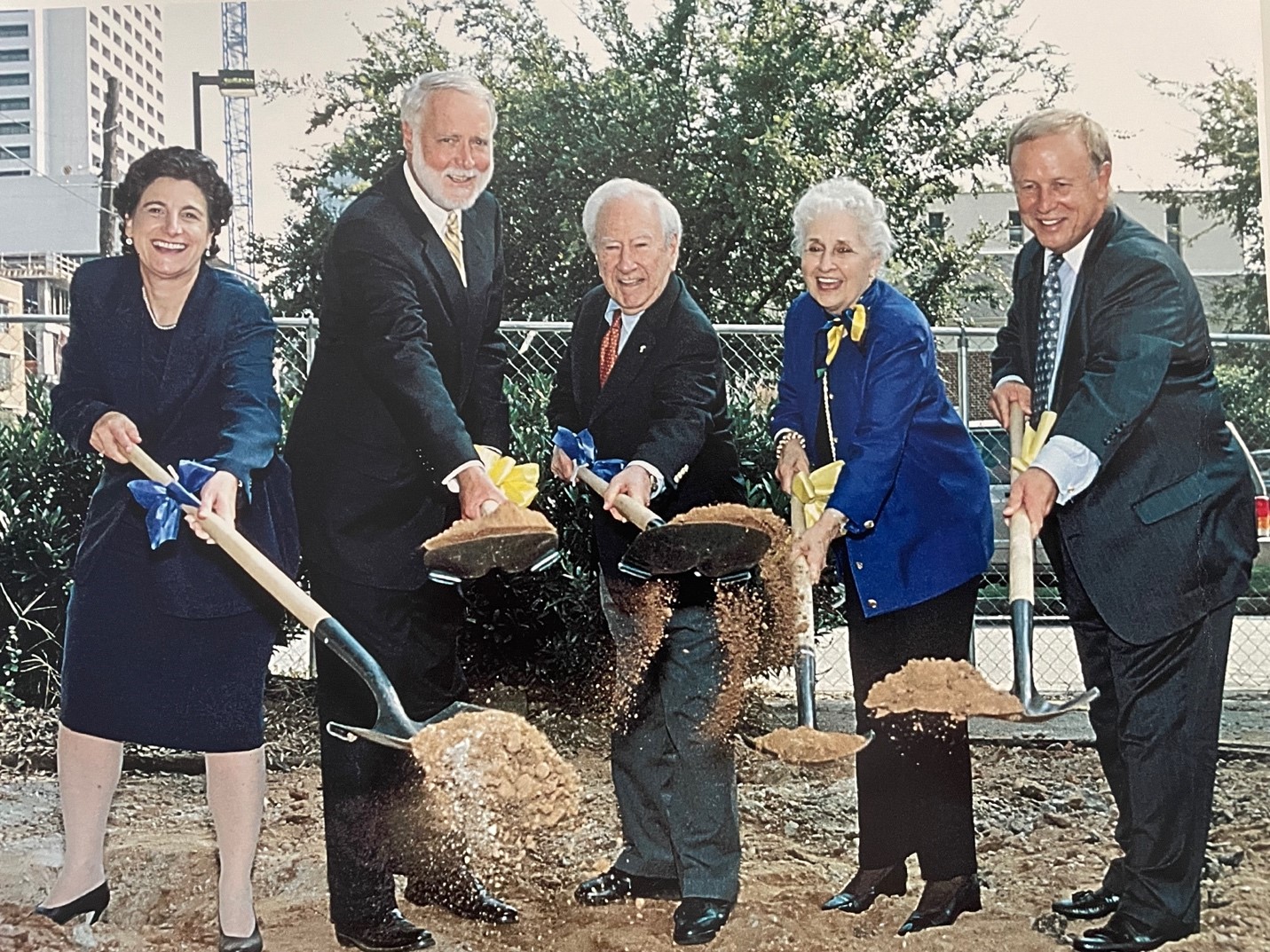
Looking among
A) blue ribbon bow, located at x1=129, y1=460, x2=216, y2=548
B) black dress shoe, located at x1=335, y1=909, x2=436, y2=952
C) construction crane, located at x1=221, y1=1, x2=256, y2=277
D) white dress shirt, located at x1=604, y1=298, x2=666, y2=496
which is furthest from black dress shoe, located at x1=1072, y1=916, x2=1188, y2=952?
construction crane, located at x1=221, y1=1, x2=256, y2=277

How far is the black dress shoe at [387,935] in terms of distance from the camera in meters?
2.94

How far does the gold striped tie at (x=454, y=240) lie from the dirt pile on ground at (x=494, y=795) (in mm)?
1155

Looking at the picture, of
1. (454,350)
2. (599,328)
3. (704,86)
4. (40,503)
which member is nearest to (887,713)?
(599,328)

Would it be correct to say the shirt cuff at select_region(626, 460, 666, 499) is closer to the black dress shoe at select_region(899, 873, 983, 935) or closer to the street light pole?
the black dress shoe at select_region(899, 873, 983, 935)

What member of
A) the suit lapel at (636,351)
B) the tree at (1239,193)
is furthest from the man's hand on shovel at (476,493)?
the tree at (1239,193)

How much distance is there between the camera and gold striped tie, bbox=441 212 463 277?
117 inches

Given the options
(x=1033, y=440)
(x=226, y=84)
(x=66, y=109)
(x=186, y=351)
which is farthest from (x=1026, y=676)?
(x=66, y=109)

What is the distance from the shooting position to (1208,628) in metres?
2.83

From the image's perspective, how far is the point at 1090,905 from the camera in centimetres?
289

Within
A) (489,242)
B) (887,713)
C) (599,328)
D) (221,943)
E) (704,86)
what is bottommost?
(221,943)

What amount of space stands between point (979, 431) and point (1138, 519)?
432mm

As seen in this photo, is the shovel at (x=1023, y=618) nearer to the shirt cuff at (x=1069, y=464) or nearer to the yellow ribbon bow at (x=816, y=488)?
the shirt cuff at (x=1069, y=464)

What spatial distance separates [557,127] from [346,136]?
0.57 meters

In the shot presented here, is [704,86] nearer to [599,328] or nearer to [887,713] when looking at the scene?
[599,328]
